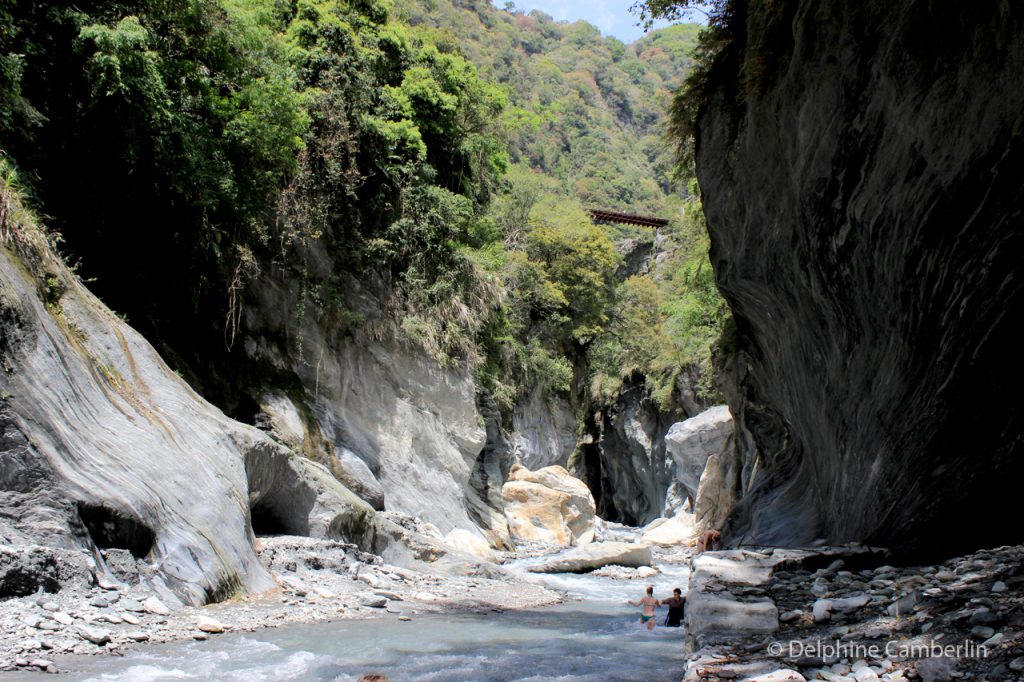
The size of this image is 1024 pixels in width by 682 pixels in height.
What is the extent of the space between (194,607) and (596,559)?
39.2ft

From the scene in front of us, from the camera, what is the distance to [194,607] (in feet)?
26.6

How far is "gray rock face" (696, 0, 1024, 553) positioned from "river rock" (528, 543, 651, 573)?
25.7ft

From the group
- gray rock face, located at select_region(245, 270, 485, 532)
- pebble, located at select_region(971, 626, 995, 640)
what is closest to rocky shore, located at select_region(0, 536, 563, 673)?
gray rock face, located at select_region(245, 270, 485, 532)

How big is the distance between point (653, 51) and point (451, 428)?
129m

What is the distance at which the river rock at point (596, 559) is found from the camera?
17.9 meters

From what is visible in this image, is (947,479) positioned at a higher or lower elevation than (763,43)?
lower

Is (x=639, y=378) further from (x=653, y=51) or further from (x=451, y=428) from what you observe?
(x=653, y=51)

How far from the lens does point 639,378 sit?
3950 centimetres

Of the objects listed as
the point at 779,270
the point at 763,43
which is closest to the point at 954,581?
the point at 779,270

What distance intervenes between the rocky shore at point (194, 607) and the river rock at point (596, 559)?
5020mm

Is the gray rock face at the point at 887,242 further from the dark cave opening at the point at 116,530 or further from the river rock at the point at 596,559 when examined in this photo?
the river rock at the point at 596,559

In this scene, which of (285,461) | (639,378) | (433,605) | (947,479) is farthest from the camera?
(639,378)

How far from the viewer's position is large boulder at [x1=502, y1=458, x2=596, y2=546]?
25.0 metres

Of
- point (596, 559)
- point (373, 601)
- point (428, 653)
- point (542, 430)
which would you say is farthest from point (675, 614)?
point (542, 430)
